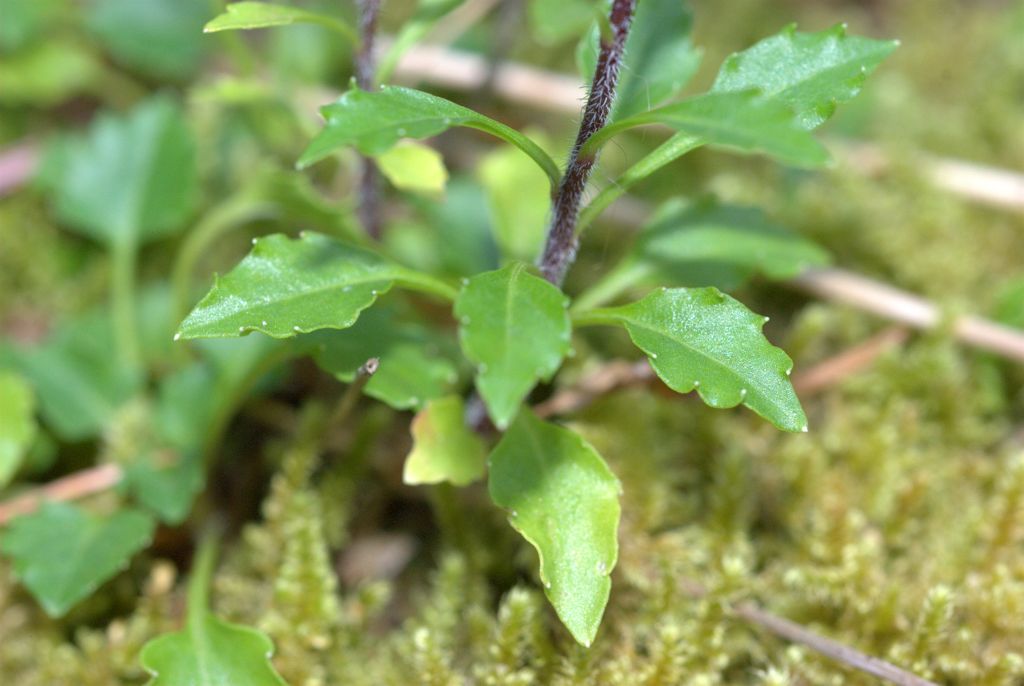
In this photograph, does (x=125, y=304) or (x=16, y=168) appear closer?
(x=125, y=304)

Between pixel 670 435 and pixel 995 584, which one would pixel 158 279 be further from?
pixel 995 584

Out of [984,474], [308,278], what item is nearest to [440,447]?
[308,278]

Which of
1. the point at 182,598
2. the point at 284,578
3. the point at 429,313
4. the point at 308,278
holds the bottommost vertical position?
the point at 182,598

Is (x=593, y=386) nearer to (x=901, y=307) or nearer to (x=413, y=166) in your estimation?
(x=413, y=166)

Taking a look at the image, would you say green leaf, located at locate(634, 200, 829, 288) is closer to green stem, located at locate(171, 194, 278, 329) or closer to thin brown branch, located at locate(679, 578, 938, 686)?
thin brown branch, located at locate(679, 578, 938, 686)

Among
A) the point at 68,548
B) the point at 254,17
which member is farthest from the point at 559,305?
the point at 68,548

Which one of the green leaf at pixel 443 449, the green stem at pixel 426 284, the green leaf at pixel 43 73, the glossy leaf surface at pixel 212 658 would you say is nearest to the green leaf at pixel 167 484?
the glossy leaf surface at pixel 212 658

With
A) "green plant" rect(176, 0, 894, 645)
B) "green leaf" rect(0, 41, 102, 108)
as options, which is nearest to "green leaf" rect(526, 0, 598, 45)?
"green plant" rect(176, 0, 894, 645)

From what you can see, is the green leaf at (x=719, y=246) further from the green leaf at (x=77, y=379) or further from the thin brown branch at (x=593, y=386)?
the green leaf at (x=77, y=379)
